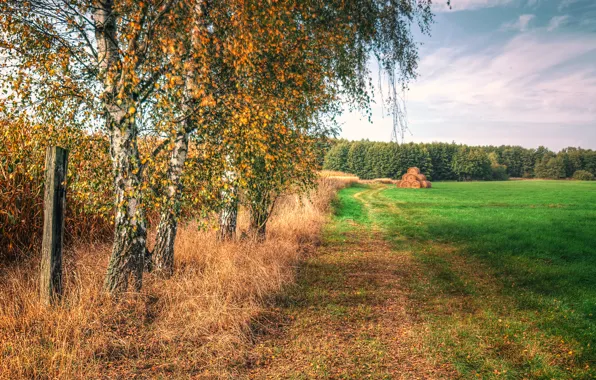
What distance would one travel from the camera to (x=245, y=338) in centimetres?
553

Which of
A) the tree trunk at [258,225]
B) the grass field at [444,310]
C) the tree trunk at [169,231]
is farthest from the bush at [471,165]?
the tree trunk at [169,231]

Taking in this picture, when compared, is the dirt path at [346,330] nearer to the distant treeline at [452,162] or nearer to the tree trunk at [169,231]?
the tree trunk at [169,231]

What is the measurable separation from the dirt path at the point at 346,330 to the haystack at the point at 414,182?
132 feet

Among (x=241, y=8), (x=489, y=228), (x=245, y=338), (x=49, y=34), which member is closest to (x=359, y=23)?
(x=241, y=8)

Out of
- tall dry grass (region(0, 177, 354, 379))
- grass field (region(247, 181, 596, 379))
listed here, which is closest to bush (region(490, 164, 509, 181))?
grass field (region(247, 181, 596, 379))

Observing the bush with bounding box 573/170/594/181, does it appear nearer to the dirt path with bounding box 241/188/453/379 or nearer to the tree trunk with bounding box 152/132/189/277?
the dirt path with bounding box 241/188/453/379

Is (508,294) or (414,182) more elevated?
(414,182)

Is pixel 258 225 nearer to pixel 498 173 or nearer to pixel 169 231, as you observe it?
pixel 169 231

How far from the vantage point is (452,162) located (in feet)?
292

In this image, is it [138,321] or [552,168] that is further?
[552,168]

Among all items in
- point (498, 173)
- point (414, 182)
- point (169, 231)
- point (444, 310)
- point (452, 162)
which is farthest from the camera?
point (498, 173)

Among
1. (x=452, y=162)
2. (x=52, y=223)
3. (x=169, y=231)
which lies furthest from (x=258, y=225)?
(x=452, y=162)

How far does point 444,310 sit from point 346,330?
2.29m

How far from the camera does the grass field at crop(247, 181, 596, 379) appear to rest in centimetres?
502
